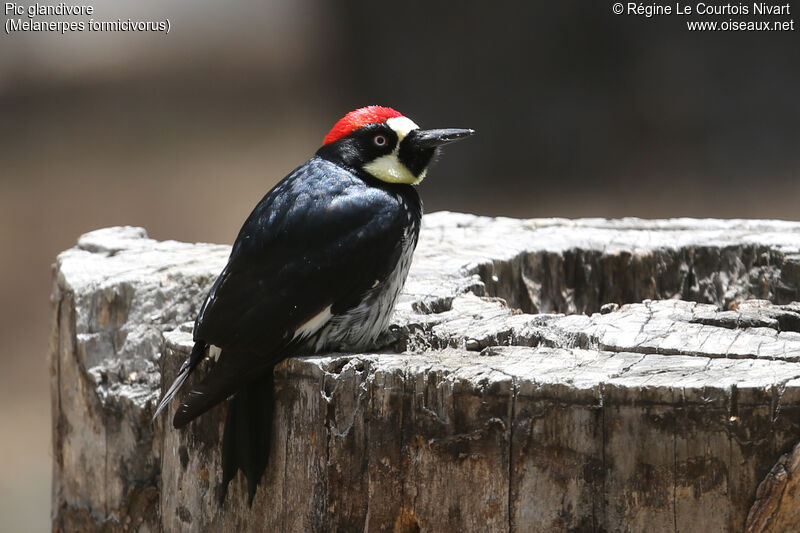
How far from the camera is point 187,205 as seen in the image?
811 centimetres

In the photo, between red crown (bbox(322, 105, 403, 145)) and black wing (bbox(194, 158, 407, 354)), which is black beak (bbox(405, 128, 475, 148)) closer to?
red crown (bbox(322, 105, 403, 145))

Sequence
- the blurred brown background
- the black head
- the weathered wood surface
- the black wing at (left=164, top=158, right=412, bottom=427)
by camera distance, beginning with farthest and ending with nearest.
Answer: the blurred brown background < the black head < the black wing at (left=164, top=158, right=412, bottom=427) < the weathered wood surface

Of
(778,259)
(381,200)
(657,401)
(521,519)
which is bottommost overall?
(521,519)

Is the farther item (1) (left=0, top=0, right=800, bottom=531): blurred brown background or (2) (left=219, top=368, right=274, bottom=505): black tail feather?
(1) (left=0, top=0, right=800, bottom=531): blurred brown background

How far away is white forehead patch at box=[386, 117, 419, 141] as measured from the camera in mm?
2529

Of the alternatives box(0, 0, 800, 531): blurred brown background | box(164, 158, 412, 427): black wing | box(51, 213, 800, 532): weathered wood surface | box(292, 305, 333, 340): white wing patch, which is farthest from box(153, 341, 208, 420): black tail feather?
box(0, 0, 800, 531): blurred brown background

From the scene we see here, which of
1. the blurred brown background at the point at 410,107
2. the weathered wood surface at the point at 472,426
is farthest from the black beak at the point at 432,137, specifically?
the blurred brown background at the point at 410,107

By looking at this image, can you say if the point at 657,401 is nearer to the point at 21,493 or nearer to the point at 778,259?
the point at 778,259

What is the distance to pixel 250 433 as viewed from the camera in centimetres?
209

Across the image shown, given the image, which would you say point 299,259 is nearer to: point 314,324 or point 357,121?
point 314,324

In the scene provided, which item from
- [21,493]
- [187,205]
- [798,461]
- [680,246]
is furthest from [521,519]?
[187,205]

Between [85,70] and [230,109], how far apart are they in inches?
50.1

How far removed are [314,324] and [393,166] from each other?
1.82 ft

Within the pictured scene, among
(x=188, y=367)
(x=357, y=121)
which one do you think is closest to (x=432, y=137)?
(x=357, y=121)
